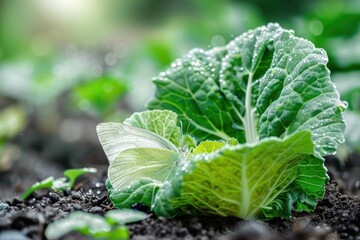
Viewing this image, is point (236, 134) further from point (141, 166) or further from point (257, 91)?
point (141, 166)

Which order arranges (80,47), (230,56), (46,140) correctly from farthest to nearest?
(80,47) → (46,140) → (230,56)

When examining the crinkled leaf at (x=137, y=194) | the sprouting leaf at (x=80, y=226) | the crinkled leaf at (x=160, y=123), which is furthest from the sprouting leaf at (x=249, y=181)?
the crinkled leaf at (x=160, y=123)

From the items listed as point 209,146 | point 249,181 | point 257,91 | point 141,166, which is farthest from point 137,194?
point 257,91

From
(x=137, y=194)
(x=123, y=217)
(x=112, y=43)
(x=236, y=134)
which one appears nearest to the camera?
(x=123, y=217)

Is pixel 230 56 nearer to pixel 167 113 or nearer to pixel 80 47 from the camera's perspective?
pixel 167 113

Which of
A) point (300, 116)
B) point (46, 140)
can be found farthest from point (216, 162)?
point (46, 140)

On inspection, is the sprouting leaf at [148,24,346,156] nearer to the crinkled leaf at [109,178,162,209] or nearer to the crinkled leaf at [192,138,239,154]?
the crinkled leaf at [192,138,239,154]

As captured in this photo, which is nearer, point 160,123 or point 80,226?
point 80,226
